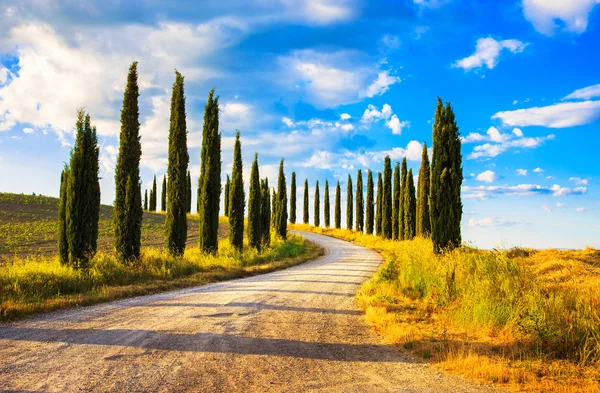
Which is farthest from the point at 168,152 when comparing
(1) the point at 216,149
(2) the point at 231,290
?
(2) the point at 231,290

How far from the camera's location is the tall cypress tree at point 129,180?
17.2m

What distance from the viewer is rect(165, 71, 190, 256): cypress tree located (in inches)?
814

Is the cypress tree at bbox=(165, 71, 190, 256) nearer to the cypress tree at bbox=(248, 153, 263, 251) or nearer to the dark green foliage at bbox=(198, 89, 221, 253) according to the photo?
the dark green foliage at bbox=(198, 89, 221, 253)

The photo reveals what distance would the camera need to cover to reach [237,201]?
27281mm

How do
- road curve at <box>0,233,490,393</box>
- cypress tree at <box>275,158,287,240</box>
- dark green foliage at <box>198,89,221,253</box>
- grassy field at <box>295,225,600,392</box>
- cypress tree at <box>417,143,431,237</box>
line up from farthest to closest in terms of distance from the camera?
cypress tree at <box>275,158,287,240</box> → cypress tree at <box>417,143,431,237</box> → dark green foliage at <box>198,89,221,253</box> → grassy field at <box>295,225,600,392</box> → road curve at <box>0,233,490,393</box>

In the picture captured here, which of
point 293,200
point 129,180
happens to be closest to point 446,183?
point 129,180

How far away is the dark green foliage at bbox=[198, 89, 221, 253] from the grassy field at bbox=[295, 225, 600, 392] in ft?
43.4

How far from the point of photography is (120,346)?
637 cm

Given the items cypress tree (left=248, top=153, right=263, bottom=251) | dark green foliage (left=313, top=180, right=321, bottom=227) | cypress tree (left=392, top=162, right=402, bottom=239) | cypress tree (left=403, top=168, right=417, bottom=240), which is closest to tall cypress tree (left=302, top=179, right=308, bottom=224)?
dark green foliage (left=313, top=180, right=321, bottom=227)

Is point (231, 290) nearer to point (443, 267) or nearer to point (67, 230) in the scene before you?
point (443, 267)

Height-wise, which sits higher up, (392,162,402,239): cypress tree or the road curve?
(392,162,402,239): cypress tree

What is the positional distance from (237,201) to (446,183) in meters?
14.3

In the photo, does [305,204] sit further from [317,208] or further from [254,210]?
[254,210]

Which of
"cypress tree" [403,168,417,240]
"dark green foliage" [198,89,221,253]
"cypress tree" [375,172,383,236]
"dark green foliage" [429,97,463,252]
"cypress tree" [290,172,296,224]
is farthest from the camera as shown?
"cypress tree" [290,172,296,224]
